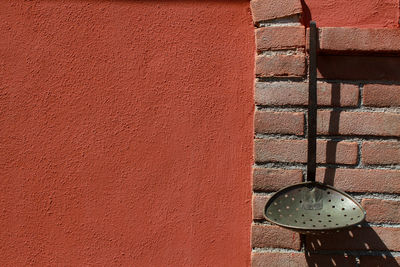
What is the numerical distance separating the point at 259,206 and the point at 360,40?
0.65 m

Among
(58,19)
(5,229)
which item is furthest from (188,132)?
(5,229)

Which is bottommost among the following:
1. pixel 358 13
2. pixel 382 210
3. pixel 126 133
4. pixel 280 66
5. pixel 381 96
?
pixel 382 210

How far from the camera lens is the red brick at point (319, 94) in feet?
5.41

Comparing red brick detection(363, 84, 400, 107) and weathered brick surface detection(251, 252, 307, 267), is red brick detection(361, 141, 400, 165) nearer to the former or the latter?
red brick detection(363, 84, 400, 107)

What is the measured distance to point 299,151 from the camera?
165 cm

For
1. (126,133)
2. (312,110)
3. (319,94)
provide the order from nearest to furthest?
(312,110), (319,94), (126,133)

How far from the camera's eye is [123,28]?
1806 millimetres

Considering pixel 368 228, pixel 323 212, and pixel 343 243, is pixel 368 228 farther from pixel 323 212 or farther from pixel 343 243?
pixel 323 212

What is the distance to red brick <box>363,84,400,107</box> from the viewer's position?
165cm

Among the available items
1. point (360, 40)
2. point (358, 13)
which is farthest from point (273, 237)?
point (358, 13)

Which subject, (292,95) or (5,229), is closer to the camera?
(292,95)

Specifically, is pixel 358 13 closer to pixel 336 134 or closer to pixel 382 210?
pixel 336 134

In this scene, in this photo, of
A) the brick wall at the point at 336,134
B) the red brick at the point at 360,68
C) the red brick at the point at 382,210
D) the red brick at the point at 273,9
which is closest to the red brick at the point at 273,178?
the brick wall at the point at 336,134

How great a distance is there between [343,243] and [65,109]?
3.55 ft
